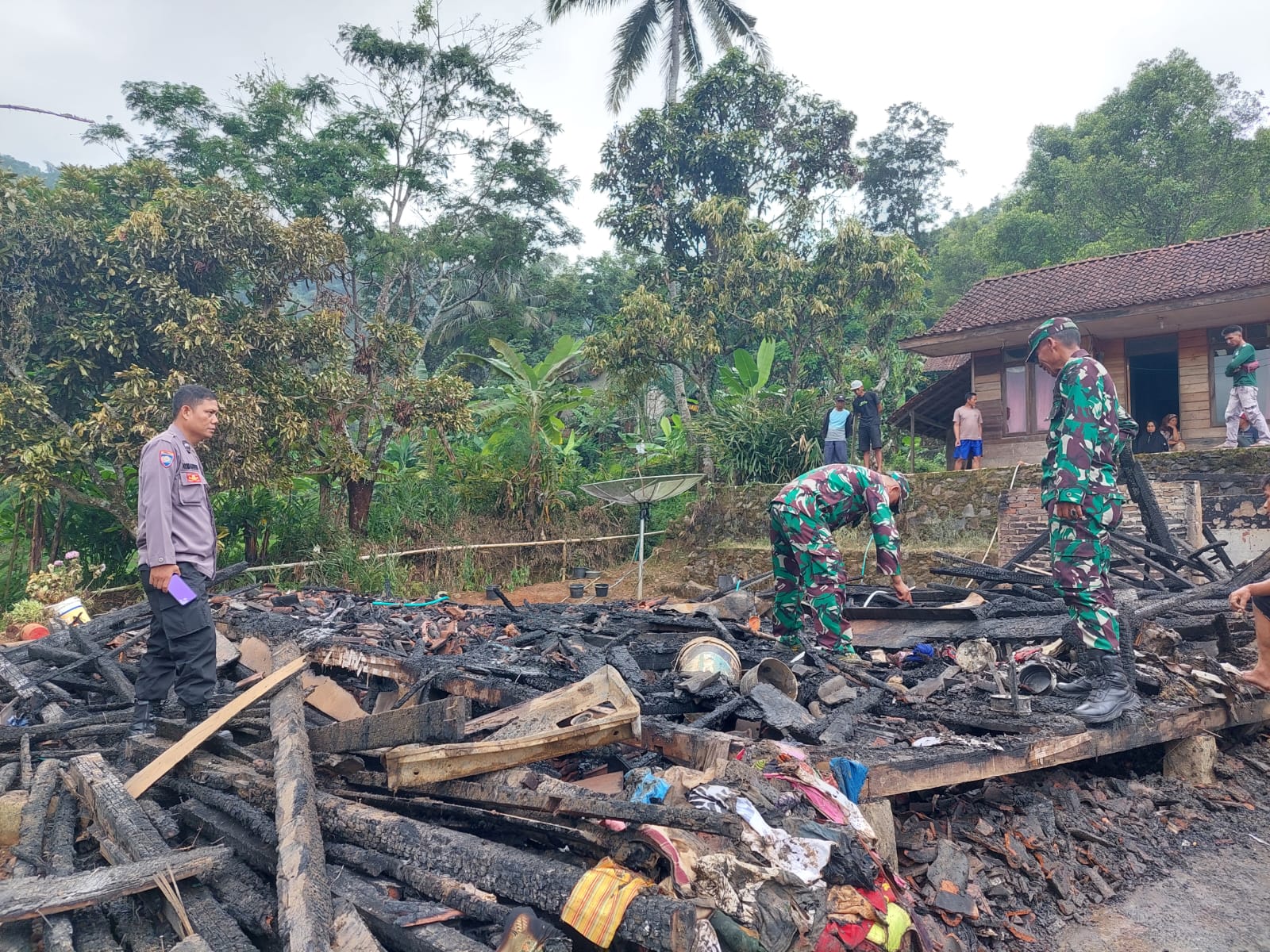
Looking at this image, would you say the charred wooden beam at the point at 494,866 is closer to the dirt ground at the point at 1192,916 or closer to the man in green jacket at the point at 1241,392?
the dirt ground at the point at 1192,916

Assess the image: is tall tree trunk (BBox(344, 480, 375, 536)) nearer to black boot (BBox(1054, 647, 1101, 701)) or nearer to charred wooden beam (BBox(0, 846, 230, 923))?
charred wooden beam (BBox(0, 846, 230, 923))

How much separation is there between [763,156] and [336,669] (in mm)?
17161

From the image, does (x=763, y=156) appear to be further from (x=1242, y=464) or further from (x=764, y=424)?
(x=1242, y=464)

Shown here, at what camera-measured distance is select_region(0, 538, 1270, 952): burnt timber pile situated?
2.39 metres

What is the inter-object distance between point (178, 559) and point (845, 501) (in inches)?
169

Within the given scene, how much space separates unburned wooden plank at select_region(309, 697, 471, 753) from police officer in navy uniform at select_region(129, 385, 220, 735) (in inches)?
47.0

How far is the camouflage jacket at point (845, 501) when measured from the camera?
5676 millimetres

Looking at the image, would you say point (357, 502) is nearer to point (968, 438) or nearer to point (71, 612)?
point (71, 612)

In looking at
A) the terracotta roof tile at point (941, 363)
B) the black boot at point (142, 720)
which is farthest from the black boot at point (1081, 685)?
the terracotta roof tile at point (941, 363)

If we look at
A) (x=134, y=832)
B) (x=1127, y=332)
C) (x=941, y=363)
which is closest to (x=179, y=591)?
(x=134, y=832)

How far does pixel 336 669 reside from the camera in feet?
18.1

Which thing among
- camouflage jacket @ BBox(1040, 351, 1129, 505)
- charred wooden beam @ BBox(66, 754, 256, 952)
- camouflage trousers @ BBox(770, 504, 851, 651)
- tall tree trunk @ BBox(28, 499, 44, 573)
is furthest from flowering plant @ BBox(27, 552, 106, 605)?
camouflage jacket @ BBox(1040, 351, 1129, 505)

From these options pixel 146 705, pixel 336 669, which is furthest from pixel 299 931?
pixel 336 669

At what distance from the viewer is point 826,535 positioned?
5668 millimetres
